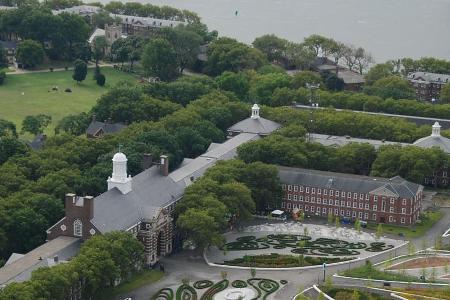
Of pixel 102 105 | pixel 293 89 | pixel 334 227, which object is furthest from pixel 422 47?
pixel 334 227

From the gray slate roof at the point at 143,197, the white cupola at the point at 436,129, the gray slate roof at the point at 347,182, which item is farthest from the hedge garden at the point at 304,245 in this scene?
the white cupola at the point at 436,129

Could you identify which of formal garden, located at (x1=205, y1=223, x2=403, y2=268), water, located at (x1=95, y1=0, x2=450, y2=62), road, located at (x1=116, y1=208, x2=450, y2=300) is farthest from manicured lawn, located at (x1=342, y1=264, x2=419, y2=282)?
water, located at (x1=95, y1=0, x2=450, y2=62)

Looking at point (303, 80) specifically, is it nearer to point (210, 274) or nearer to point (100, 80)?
point (100, 80)

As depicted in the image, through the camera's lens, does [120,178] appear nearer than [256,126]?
Yes

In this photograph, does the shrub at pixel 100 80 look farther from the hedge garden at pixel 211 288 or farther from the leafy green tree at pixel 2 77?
the hedge garden at pixel 211 288

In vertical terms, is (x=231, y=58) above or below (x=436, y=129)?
above

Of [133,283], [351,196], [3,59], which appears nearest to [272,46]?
[3,59]
